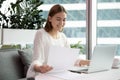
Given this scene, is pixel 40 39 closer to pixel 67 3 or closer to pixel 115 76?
pixel 115 76

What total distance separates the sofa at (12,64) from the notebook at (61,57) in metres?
0.88

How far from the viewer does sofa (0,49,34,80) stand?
84.3 inches

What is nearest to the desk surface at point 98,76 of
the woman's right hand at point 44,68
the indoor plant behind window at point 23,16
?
the woman's right hand at point 44,68

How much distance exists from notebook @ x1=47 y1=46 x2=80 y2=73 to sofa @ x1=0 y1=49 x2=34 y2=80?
2.90ft

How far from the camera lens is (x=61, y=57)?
138 cm

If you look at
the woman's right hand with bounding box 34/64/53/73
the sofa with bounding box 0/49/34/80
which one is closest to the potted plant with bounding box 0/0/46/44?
the sofa with bounding box 0/49/34/80

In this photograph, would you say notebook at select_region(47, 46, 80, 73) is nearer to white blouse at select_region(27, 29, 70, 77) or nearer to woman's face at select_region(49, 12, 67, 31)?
white blouse at select_region(27, 29, 70, 77)

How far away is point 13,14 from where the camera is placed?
10.4 feet

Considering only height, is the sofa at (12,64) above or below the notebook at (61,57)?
below

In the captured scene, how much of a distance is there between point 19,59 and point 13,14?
3.35 ft

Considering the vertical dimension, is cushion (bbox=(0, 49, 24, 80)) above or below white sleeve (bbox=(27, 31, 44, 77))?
below

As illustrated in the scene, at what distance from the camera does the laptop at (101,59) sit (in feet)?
4.72

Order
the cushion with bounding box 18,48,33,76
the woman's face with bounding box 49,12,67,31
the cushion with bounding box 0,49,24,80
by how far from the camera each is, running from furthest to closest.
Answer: the cushion with bounding box 18,48,33,76
the cushion with bounding box 0,49,24,80
the woman's face with bounding box 49,12,67,31

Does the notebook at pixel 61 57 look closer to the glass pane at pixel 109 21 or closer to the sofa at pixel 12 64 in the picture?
the sofa at pixel 12 64
